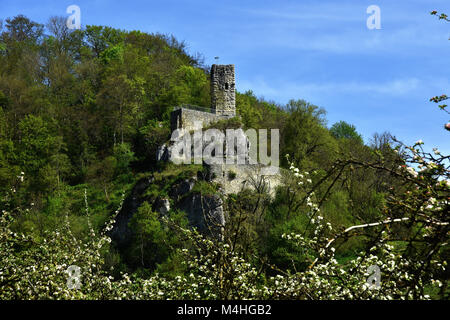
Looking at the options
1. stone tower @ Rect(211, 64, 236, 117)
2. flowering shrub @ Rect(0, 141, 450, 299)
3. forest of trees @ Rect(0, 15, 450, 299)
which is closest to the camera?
flowering shrub @ Rect(0, 141, 450, 299)

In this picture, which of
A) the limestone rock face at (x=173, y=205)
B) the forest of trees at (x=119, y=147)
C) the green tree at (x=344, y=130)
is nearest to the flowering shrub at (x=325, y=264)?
the forest of trees at (x=119, y=147)

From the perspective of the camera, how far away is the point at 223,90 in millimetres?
42312

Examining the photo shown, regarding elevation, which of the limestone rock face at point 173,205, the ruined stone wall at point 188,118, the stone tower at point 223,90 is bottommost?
the limestone rock face at point 173,205

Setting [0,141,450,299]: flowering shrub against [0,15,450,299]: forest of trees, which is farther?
[0,15,450,299]: forest of trees

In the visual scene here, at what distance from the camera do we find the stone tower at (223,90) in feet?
138

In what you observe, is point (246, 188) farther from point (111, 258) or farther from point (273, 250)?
point (111, 258)

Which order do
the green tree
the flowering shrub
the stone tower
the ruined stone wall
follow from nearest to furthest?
the flowering shrub
the ruined stone wall
the stone tower
the green tree

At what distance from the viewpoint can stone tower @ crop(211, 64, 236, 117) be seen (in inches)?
1654

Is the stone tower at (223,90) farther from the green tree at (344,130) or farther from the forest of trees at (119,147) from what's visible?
the green tree at (344,130)

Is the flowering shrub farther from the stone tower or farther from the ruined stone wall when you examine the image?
the stone tower

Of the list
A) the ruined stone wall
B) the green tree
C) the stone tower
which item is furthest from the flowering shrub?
the green tree

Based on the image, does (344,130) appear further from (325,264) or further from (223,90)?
(325,264)

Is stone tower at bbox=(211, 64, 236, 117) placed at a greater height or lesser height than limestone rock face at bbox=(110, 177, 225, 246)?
greater
